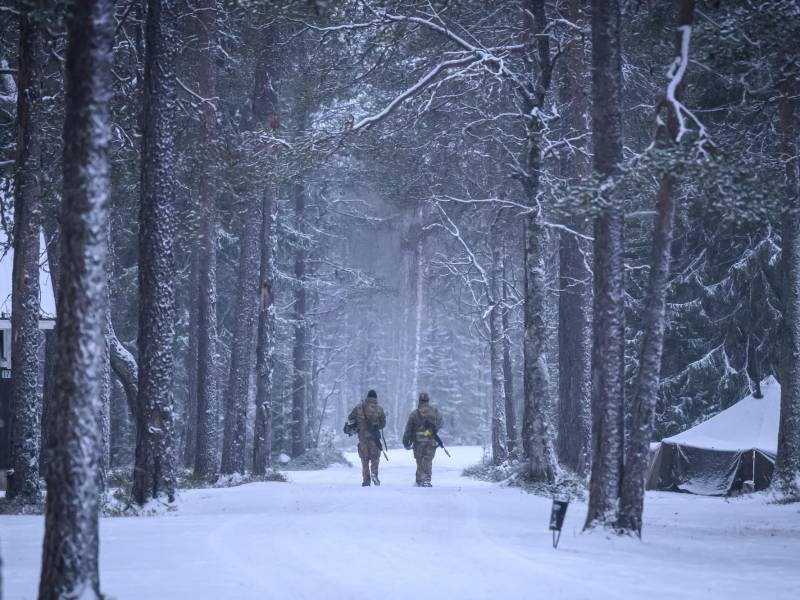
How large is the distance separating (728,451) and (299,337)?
18456 millimetres

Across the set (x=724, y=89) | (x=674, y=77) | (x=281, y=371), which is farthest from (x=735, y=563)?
(x=281, y=371)

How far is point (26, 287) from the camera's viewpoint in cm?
1518

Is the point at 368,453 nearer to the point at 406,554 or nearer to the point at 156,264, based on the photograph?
the point at 156,264

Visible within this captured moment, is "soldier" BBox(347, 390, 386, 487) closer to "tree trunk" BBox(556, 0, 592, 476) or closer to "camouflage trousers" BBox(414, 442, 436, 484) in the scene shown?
"camouflage trousers" BBox(414, 442, 436, 484)

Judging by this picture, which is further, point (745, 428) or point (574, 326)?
point (745, 428)

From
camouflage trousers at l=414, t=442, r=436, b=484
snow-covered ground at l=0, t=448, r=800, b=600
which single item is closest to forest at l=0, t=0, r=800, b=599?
snow-covered ground at l=0, t=448, r=800, b=600

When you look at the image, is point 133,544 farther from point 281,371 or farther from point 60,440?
point 281,371

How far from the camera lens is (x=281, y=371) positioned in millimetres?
39250

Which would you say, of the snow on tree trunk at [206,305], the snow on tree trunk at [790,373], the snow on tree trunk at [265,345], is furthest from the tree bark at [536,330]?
the snow on tree trunk at [265,345]

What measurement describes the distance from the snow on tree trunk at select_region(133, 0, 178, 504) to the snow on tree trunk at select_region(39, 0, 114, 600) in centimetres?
672

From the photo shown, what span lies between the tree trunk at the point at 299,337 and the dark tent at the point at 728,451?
14.3 m

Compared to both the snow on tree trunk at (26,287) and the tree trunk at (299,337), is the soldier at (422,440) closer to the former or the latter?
the snow on tree trunk at (26,287)

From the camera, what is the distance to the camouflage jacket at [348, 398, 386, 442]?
2078cm

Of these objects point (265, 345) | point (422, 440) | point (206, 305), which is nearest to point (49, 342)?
point (206, 305)
